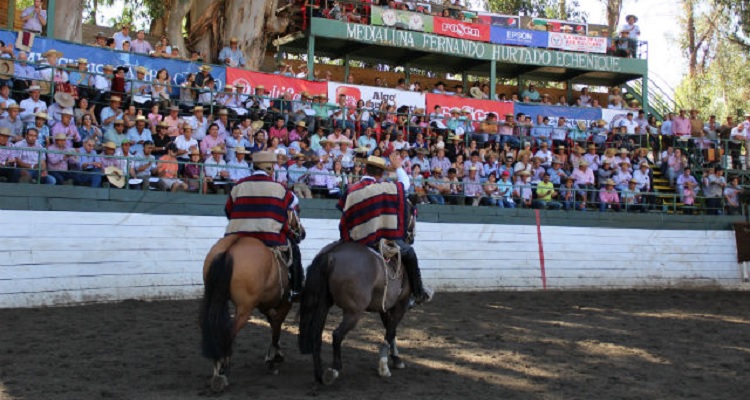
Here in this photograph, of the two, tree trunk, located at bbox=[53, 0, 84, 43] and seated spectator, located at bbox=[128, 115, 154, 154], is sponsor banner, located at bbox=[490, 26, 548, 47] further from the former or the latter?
seated spectator, located at bbox=[128, 115, 154, 154]

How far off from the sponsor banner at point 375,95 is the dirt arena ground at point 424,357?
8.03m

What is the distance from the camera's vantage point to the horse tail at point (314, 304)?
7.22m

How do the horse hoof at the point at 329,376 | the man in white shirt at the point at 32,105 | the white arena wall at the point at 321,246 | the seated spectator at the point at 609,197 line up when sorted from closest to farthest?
the horse hoof at the point at 329,376, the white arena wall at the point at 321,246, the man in white shirt at the point at 32,105, the seated spectator at the point at 609,197

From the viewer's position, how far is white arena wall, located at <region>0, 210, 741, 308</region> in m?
11.3

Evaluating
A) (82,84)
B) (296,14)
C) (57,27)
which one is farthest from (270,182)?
(296,14)

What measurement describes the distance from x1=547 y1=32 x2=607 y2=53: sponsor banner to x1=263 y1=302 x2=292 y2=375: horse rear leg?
18241mm

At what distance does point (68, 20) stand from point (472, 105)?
1024 cm

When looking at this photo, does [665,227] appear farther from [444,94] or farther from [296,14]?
[296,14]

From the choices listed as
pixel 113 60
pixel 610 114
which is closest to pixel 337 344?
pixel 113 60

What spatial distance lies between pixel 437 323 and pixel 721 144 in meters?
14.2

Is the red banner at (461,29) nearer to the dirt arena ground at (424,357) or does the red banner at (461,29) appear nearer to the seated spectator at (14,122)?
the dirt arena ground at (424,357)

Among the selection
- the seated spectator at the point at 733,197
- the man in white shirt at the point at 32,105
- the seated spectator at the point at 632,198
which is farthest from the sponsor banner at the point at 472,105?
the man in white shirt at the point at 32,105

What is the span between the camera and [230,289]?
7027mm

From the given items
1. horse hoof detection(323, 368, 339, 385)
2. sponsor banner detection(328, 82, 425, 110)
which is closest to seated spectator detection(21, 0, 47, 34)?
sponsor banner detection(328, 82, 425, 110)
